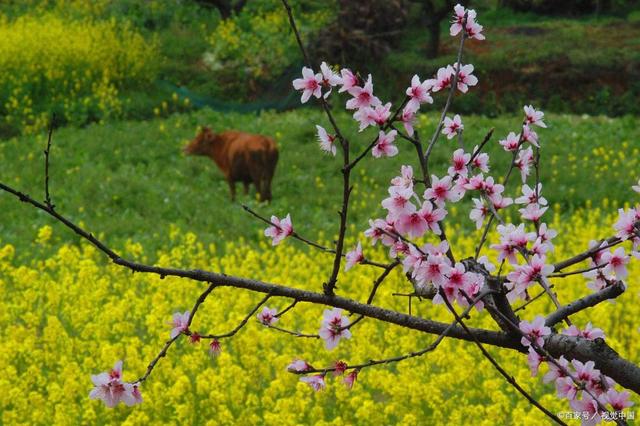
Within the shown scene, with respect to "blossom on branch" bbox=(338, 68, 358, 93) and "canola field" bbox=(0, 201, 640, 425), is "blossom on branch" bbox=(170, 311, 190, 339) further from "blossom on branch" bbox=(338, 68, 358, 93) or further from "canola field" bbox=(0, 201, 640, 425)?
"canola field" bbox=(0, 201, 640, 425)

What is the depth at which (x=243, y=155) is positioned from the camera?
11555 millimetres

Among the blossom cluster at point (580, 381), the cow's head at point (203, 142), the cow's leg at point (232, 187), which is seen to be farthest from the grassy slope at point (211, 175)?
the blossom cluster at point (580, 381)

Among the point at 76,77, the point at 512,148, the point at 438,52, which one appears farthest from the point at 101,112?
the point at 512,148

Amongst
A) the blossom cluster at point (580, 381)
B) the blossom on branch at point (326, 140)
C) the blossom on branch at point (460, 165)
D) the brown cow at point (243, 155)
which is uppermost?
the brown cow at point (243, 155)

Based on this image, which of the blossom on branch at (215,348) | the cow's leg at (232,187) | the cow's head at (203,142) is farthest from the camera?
the cow's head at (203,142)

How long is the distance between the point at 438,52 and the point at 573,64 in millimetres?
3530

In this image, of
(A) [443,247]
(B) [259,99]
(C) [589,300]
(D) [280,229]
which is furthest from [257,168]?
(B) [259,99]

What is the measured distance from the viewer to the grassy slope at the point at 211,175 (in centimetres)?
1092

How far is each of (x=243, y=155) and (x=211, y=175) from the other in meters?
1.95

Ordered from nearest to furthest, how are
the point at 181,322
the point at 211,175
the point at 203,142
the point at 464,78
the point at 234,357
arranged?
1. the point at 181,322
2. the point at 464,78
3. the point at 234,357
4. the point at 203,142
5. the point at 211,175

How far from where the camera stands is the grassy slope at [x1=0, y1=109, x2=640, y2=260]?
1092 cm

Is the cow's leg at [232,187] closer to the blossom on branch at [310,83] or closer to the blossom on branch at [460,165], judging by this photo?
the blossom on branch at [460,165]

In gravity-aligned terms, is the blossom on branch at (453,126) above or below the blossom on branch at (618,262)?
above

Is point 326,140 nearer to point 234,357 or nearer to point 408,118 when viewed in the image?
point 408,118
